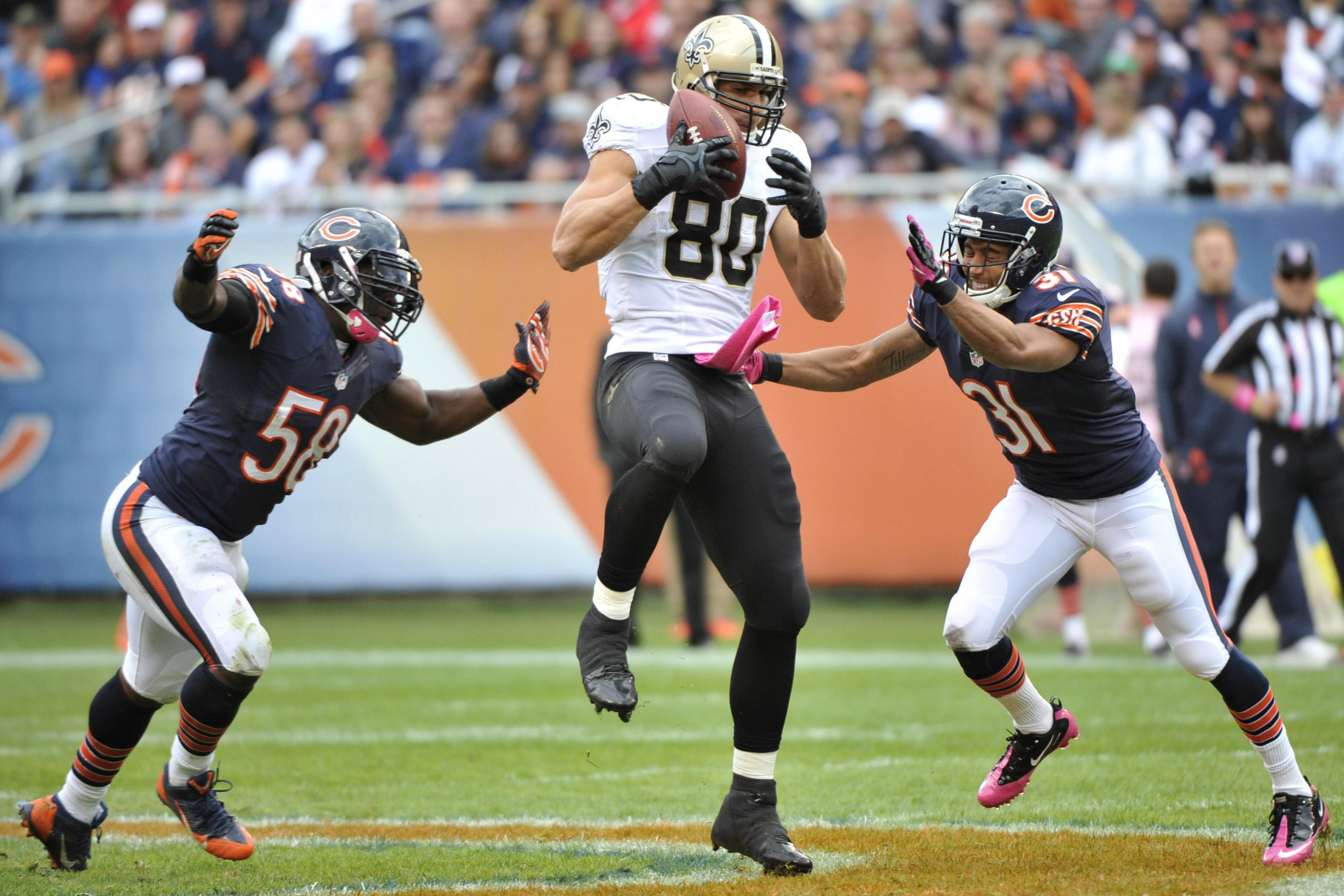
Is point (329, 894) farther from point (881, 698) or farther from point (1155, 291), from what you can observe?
point (1155, 291)

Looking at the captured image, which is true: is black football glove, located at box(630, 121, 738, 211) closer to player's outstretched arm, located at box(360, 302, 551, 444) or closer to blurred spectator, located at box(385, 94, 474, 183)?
player's outstretched arm, located at box(360, 302, 551, 444)

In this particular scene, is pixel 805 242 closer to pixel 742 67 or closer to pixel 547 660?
pixel 742 67

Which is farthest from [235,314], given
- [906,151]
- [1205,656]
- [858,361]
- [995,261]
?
[906,151]

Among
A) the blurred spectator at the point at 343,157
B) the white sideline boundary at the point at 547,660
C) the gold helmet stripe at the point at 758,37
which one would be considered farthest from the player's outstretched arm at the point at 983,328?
the blurred spectator at the point at 343,157

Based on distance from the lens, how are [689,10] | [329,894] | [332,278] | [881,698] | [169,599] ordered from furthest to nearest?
1. [689,10]
2. [881,698]
3. [332,278]
4. [169,599]
5. [329,894]

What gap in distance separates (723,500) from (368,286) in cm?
123

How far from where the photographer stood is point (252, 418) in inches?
167

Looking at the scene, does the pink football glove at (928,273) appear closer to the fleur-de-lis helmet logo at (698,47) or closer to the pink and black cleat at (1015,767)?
the fleur-de-lis helmet logo at (698,47)

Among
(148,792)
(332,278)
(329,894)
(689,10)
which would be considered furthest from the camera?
Answer: (689,10)

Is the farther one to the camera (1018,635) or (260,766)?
(1018,635)

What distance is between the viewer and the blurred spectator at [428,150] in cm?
1189

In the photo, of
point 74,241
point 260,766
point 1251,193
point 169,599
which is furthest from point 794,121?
A: point 169,599

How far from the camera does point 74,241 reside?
38.0 feet

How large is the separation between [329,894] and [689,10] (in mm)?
9554
